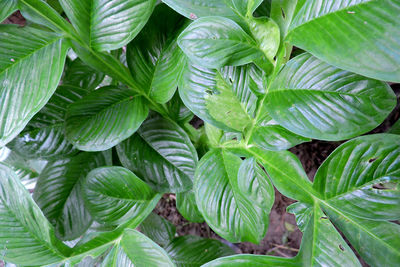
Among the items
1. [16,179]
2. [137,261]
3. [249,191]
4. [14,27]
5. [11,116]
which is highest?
[14,27]

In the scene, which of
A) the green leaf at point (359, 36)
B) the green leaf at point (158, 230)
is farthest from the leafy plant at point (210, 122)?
the green leaf at point (158, 230)

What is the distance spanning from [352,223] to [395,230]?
0.07 meters

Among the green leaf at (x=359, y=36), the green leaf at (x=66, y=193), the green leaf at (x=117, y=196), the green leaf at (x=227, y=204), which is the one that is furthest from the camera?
the green leaf at (x=66, y=193)

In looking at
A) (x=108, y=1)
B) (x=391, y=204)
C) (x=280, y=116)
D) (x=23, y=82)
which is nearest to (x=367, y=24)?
(x=280, y=116)

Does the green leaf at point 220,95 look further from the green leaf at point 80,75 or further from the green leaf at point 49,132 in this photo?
the green leaf at point 80,75

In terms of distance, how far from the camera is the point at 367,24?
390mm

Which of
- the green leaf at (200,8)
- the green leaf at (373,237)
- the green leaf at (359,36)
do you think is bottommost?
the green leaf at (373,237)

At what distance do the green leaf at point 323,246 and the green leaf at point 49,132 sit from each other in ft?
2.40

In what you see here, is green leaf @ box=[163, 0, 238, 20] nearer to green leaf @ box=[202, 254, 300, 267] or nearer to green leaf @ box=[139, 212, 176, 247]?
green leaf @ box=[202, 254, 300, 267]

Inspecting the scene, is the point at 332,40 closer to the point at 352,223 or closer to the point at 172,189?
the point at 352,223

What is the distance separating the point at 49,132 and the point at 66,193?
8.3 inches

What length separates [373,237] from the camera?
54 cm

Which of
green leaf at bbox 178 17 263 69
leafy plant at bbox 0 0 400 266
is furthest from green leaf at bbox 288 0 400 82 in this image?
green leaf at bbox 178 17 263 69

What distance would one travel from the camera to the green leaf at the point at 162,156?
88 centimetres
